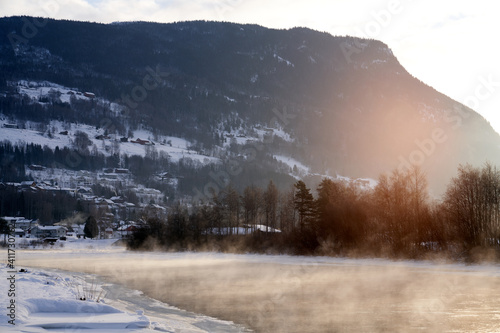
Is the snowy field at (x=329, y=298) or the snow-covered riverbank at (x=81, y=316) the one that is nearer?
the snow-covered riverbank at (x=81, y=316)

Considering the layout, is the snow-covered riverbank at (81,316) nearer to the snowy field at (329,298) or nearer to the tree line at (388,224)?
the snowy field at (329,298)

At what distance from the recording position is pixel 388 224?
243ft

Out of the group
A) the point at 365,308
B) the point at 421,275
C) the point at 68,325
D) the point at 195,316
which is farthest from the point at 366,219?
the point at 68,325

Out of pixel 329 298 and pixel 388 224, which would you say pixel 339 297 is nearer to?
pixel 329 298

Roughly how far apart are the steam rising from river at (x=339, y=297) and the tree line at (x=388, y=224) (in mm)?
12803

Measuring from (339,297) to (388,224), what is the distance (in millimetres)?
45061

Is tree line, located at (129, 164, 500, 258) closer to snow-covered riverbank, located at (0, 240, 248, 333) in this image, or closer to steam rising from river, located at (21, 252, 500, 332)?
steam rising from river, located at (21, 252, 500, 332)

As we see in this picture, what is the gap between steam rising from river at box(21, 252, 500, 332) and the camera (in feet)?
75.0

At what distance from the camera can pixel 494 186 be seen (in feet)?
213

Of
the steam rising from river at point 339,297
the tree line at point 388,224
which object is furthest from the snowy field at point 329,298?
the tree line at point 388,224

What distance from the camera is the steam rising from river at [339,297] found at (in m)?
22.9

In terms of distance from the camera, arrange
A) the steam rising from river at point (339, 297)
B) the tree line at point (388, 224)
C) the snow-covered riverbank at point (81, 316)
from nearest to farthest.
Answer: the snow-covered riverbank at point (81, 316)
the steam rising from river at point (339, 297)
the tree line at point (388, 224)

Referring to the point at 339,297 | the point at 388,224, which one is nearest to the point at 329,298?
the point at 339,297

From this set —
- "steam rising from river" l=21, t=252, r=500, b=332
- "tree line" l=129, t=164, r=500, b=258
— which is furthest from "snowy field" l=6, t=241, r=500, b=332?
"tree line" l=129, t=164, r=500, b=258
